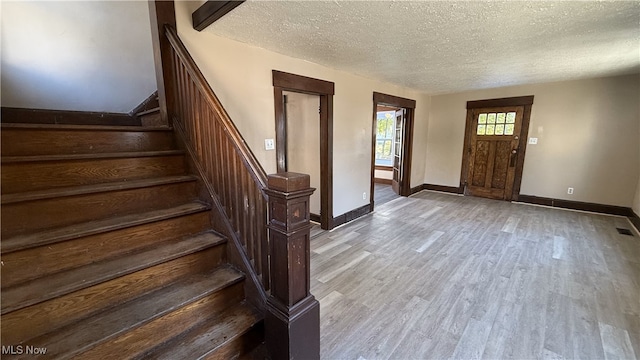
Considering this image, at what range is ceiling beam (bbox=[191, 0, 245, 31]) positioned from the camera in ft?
5.51

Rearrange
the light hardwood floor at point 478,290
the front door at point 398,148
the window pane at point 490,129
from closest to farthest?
1. the light hardwood floor at point 478,290
2. the window pane at point 490,129
3. the front door at point 398,148

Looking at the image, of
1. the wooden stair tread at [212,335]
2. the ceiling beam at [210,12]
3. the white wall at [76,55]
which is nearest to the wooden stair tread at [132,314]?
the wooden stair tread at [212,335]

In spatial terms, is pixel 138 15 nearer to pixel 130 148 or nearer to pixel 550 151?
pixel 130 148

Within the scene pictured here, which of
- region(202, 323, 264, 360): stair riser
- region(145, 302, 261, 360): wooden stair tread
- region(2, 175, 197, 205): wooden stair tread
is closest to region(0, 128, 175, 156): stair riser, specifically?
region(2, 175, 197, 205): wooden stair tread

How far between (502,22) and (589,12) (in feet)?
1.77

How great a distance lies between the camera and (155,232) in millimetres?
1557

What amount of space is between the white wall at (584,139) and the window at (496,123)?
0.32m

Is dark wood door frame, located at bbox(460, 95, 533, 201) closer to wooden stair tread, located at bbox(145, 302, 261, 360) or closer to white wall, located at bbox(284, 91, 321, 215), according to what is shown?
white wall, located at bbox(284, 91, 321, 215)

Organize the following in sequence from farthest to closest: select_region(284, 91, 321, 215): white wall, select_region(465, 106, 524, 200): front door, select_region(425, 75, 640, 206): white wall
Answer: select_region(465, 106, 524, 200): front door < select_region(425, 75, 640, 206): white wall < select_region(284, 91, 321, 215): white wall

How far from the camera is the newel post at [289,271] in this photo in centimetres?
122

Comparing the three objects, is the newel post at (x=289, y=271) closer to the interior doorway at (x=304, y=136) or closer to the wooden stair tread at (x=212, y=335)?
the wooden stair tread at (x=212, y=335)

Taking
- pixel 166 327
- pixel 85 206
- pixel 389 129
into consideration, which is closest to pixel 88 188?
pixel 85 206

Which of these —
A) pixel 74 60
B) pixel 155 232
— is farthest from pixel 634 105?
pixel 74 60

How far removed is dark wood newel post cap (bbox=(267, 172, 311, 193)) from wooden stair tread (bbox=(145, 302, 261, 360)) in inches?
31.5
